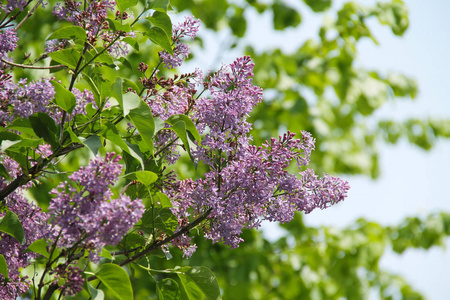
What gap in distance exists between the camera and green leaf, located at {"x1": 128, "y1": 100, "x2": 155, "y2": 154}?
0.99 metres

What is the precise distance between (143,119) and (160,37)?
11.2 inches

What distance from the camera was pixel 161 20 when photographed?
1.18 metres

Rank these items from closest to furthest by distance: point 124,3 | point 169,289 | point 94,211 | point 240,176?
point 94,211 < point 240,176 < point 124,3 < point 169,289

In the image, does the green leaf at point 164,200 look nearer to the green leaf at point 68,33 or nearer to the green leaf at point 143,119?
the green leaf at point 143,119

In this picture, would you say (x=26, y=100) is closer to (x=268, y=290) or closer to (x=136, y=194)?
(x=136, y=194)

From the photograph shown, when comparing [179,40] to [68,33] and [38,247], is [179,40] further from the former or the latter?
[38,247]

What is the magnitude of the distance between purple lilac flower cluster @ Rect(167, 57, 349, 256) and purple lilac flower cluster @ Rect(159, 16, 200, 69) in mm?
139

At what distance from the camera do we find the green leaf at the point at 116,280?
0.97m

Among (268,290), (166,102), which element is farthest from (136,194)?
(268,290)

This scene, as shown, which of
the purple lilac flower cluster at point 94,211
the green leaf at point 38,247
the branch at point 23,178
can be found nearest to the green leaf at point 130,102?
the purple lilac flower cluster at point 94,211

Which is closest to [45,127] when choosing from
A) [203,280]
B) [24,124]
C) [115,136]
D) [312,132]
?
[24,124]

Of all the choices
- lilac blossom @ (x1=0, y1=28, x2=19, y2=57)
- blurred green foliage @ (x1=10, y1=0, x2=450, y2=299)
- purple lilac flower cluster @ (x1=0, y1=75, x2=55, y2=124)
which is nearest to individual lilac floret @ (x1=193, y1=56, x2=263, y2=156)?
purple lilac flower cluster @ (x1=0, y1=75, x2=55, y2=124)

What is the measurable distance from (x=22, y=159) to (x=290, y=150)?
66 centimetres

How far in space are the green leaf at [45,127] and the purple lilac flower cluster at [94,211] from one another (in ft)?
0.86
